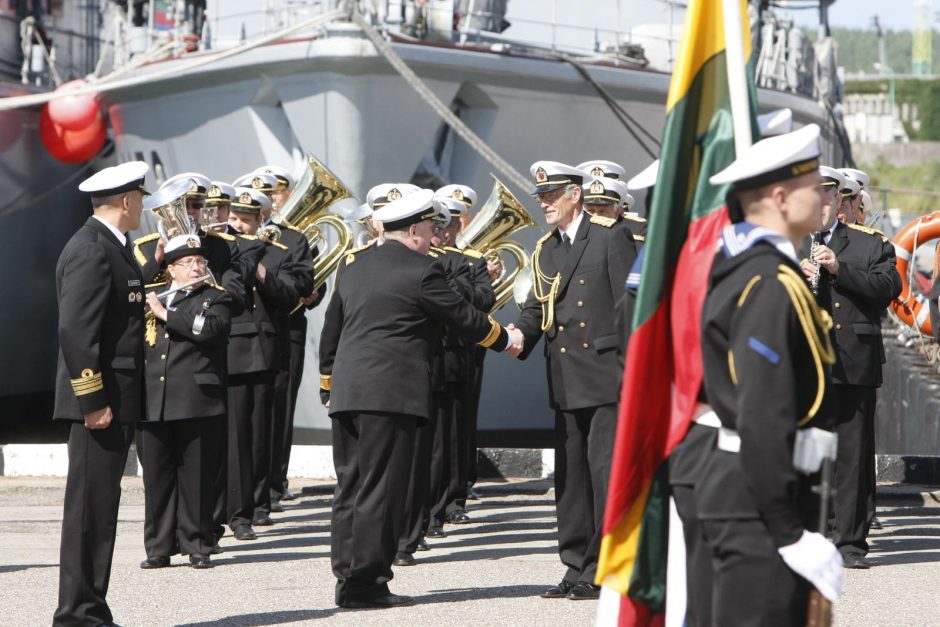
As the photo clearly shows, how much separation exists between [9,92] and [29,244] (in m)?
1.86

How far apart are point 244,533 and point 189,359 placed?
146cm

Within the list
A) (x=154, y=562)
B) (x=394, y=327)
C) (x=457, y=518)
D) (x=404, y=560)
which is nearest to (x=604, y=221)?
(x=394, y=327)

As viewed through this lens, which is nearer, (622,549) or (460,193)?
(622,549)

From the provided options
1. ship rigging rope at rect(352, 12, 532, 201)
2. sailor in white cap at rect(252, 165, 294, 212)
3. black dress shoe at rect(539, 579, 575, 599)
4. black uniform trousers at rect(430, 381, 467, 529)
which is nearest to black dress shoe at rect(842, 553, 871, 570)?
black dress shoe at rect(539, 579, 575, 599)

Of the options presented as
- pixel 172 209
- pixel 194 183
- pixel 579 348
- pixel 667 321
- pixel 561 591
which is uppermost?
pixel 667 321

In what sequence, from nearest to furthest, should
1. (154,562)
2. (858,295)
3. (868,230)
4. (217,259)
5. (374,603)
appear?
(374,603), (154,562), (858,295), (868,230), (217,259)

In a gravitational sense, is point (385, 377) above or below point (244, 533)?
above

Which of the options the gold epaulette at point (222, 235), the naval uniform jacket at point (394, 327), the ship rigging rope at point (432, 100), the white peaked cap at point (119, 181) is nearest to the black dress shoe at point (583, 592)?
the naval uniform jacket at point (394, 327)

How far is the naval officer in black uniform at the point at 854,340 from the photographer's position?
7973 mm

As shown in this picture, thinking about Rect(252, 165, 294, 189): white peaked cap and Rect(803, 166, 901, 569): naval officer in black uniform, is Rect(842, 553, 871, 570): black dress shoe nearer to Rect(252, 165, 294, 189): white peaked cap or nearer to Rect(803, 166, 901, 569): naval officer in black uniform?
Rect(803, 166, 901, 569): naval officer in black uniform

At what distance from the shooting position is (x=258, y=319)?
948 centimetres

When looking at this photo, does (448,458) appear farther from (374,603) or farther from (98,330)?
(98,330)

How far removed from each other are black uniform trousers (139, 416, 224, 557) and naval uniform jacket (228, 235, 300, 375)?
4.23ft

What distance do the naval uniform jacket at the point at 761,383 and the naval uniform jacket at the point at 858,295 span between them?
13.6 feet
